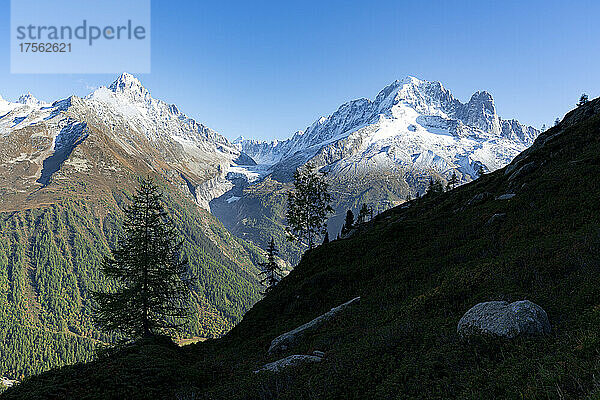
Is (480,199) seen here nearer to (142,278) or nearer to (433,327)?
(433,327)

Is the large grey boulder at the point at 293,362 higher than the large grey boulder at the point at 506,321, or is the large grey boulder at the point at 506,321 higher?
the large grey boulder at the point at 506,321

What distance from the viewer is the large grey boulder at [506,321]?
758 centimetres

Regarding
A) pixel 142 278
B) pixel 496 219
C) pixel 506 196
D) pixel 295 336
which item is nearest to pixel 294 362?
pixel 295 336

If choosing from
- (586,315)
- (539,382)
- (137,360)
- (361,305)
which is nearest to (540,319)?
(586,315)

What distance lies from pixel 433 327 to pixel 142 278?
2428cm

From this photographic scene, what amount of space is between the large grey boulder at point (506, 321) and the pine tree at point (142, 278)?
932 inches

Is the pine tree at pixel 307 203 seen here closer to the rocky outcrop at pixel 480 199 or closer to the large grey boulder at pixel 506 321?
the rocky outcrop at pixel 480 199

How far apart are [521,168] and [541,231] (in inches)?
709

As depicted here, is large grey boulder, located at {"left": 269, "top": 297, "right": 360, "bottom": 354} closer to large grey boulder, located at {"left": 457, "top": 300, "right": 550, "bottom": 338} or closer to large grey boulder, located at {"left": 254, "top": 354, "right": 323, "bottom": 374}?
large grey boulder, located at {"left": 254, "top": 354, "right": 323, "bottom": 374}

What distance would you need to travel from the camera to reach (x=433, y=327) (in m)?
9.67

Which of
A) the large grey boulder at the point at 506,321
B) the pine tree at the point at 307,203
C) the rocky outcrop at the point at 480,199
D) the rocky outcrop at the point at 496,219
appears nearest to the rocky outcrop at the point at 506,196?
the rocky outcrop at the point at 480,199

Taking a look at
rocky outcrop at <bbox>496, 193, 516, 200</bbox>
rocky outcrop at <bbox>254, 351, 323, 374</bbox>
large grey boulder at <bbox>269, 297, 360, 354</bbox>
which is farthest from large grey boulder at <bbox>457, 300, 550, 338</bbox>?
rocky outcrop at <bbox>496, 193, 516, 200</bbox>

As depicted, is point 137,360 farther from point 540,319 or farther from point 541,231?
point 541,231

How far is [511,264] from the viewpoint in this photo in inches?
496
